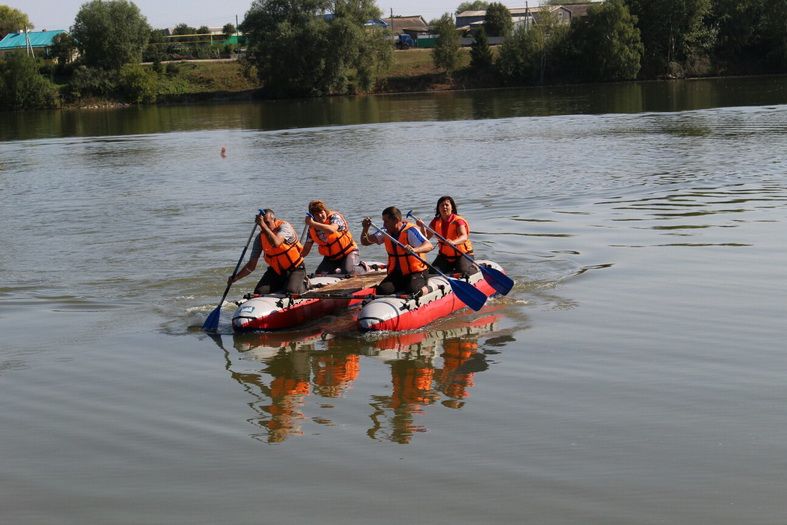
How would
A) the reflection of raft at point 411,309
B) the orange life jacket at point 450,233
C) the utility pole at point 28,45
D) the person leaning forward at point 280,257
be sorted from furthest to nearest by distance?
1. the utility pole at point 28,45
2. the orange life jacket at point 450,233
3. the person leaning forward at point 280,257
4. the reflection of raft at point 411,309

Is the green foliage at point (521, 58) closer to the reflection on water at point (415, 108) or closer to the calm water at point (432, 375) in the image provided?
the reflection on water at point (415, 108)

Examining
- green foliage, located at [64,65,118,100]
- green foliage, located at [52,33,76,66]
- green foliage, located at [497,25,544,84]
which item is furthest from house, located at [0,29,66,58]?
green foliage, located at [497,25,544,84]

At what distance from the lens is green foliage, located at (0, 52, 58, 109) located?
69.1m

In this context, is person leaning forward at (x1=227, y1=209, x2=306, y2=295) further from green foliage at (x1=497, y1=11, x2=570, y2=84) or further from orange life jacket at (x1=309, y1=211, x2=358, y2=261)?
green foliage at (x1=497, y1=11, x2=570, y2=84)

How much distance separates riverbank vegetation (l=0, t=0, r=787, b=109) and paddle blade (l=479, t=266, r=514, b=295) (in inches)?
2232

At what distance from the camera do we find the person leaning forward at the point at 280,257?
12211 mm

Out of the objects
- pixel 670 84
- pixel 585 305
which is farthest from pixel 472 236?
pixel 670 84

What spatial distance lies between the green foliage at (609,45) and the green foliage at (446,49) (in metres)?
8.73

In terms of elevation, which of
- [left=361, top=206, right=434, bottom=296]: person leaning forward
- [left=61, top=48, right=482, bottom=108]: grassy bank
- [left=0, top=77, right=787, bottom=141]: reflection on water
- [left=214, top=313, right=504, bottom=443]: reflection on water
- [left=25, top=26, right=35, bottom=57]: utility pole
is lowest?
[left=214, top=313, right=504, bottom=443]: reflection on water

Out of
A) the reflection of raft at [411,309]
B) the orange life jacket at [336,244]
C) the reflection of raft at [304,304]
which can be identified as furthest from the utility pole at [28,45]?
the reflection of raft at [411,309]

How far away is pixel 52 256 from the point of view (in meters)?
17.8

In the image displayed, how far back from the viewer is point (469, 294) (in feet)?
40.2

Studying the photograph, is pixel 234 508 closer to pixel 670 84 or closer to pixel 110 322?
pixel 110 322

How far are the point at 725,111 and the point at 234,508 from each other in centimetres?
3984
